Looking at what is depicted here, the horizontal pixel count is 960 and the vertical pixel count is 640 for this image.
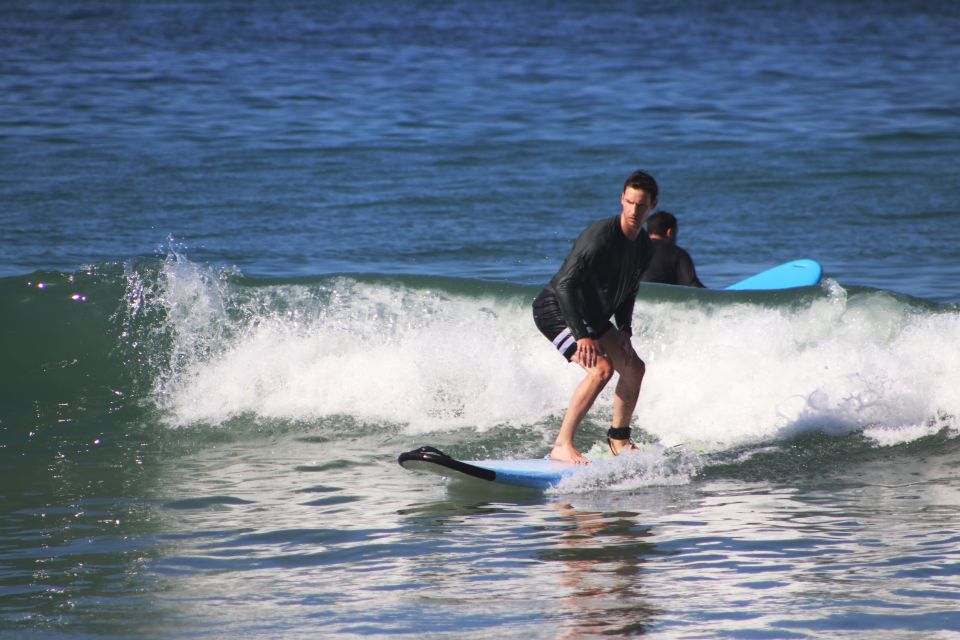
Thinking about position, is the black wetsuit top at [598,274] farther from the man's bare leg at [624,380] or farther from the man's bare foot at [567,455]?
the man's bare foot at [567,455]

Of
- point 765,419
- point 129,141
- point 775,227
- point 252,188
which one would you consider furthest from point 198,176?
point 765,419

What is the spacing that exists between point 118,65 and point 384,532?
24621 mm

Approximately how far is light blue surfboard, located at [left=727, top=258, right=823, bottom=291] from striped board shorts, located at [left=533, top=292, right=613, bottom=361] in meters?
3.89

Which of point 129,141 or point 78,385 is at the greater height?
point 129,141

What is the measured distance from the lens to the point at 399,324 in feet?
32.1

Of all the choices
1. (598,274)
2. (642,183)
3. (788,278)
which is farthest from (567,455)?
(788,278)

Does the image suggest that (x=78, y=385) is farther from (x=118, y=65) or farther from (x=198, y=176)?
(x=118, y=65)

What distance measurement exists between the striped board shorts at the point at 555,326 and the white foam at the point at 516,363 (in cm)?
159

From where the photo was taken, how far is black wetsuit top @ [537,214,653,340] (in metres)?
6.28

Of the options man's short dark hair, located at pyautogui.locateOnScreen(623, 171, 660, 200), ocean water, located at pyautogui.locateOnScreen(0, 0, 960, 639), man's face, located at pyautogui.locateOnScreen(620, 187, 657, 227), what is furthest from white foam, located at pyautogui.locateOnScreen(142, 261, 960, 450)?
man's short dark hair, located at pyautogui.locateOnScreen(623, 171, 660, 200)

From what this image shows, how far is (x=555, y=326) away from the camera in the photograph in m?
6.59

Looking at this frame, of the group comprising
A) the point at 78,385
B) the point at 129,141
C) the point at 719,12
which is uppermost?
the point at 719,12

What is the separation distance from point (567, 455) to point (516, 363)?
7.75ft

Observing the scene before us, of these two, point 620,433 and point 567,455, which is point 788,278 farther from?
point 567,455
